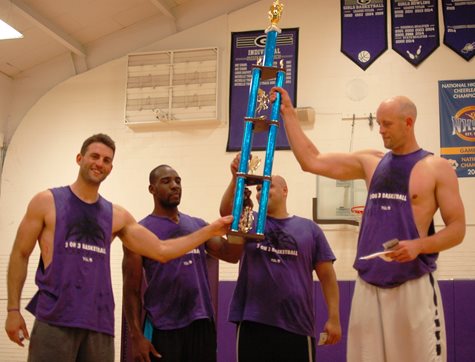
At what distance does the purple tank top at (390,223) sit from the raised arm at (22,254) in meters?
1.90

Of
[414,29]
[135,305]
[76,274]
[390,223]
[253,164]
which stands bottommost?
[135,305]

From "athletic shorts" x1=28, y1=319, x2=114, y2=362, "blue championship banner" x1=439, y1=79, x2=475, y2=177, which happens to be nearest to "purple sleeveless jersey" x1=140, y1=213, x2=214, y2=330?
"athletic shorts" x1=28, y1=319, x2=114, y2=362

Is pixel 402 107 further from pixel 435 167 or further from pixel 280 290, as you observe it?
pixel 280 290

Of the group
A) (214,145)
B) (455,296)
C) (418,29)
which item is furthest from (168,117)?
(455,296)

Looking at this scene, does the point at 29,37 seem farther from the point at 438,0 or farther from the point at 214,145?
the point at 438,0

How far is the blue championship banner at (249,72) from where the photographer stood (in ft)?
29.0

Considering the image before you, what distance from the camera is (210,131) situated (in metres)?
9.10

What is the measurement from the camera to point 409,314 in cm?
315

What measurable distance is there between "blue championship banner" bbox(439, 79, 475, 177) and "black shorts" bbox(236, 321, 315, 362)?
5.05 m

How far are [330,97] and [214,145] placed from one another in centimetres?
189

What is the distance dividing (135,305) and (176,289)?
13.1 inches

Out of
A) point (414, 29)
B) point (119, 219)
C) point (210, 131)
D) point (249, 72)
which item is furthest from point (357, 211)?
point (119, 219)

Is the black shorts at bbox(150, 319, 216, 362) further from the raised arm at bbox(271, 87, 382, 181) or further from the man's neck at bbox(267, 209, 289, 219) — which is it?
the raised arm at bbox(271, 87, 382, 181)

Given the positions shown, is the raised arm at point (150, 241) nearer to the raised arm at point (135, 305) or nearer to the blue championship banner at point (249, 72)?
the raised arm at point (135, 305)
